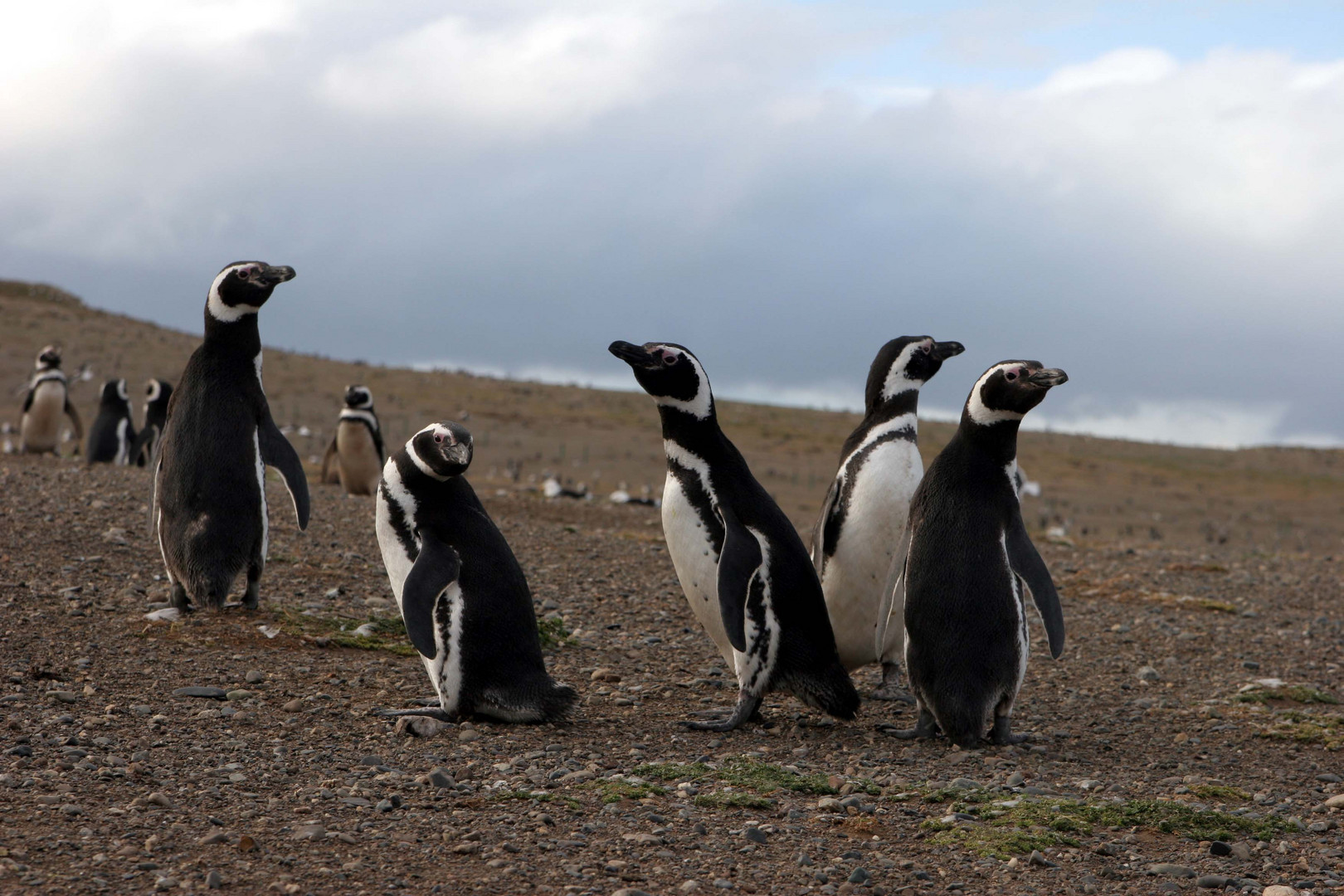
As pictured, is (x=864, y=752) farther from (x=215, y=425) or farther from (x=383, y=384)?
(x=383, y=384)

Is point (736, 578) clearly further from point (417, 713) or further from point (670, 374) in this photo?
point (417, 713)

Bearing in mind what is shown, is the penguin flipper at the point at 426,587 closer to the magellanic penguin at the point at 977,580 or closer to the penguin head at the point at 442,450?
the penguin head at the point at 442,450

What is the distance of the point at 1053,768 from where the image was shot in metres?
4.47

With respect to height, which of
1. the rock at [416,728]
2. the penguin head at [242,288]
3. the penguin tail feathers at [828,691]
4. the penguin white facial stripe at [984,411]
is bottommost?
the rock at [416,728]

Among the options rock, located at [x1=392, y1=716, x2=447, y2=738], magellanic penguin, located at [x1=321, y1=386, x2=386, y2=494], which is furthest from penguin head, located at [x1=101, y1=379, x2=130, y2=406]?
rock, located at [x1=392, y1=716, x2=447, y2=738]

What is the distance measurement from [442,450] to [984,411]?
204 cm

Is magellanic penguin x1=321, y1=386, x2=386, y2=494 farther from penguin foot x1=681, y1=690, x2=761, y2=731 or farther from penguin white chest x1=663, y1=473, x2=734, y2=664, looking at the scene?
penguin foot x1=681, y1=690, x2=761, y2=731

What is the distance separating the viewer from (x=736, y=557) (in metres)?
4.84

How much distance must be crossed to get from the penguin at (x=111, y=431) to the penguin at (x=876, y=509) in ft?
37.1

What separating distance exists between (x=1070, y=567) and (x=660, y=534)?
132 inches

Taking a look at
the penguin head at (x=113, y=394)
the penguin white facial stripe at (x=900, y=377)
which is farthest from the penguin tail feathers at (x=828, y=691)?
the penguin head at (x=113, y=394)

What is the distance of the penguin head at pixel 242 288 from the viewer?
6.14m

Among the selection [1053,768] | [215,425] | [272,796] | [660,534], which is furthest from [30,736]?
[660,534]

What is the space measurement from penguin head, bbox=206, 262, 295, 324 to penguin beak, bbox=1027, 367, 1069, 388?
353 cm
